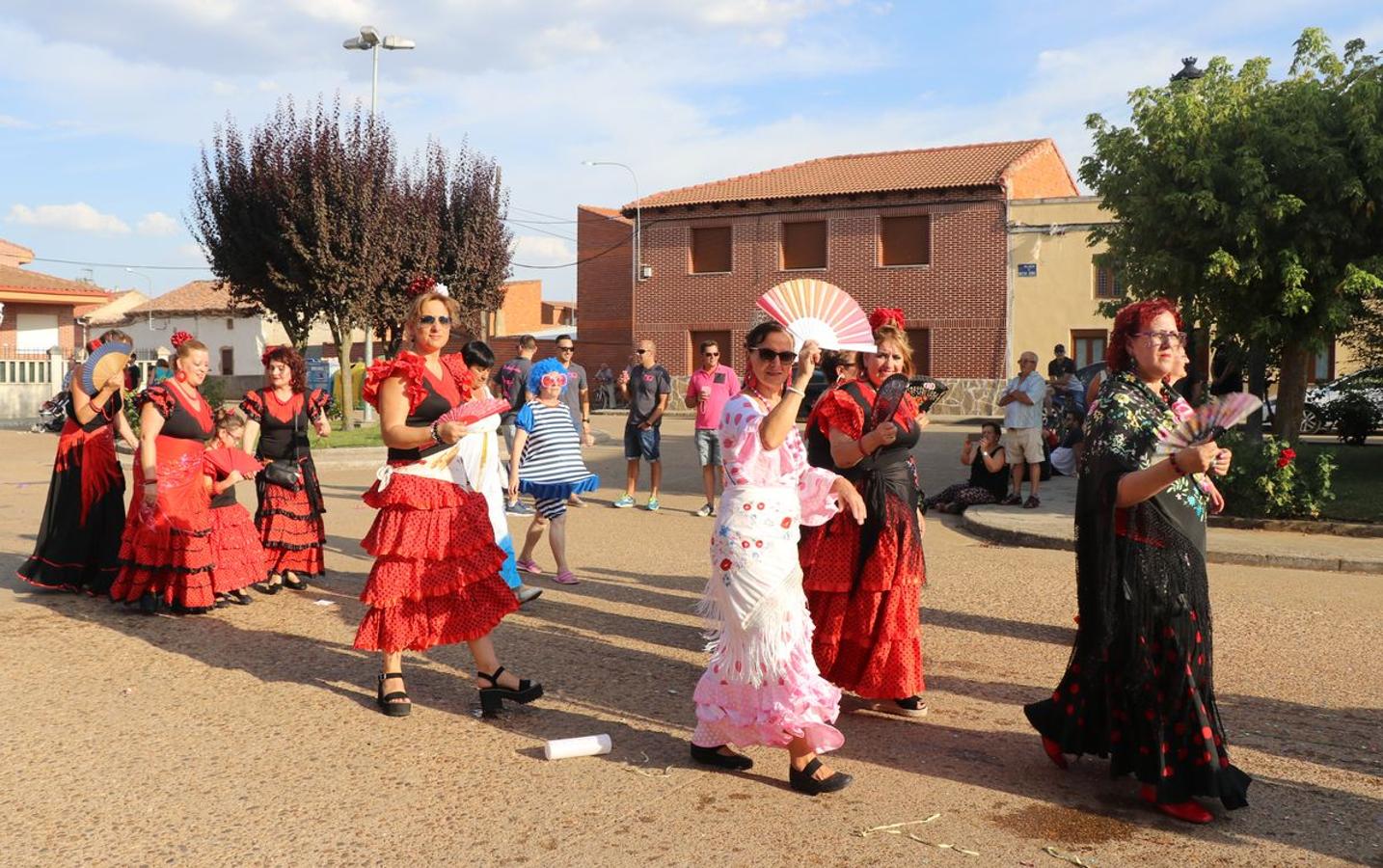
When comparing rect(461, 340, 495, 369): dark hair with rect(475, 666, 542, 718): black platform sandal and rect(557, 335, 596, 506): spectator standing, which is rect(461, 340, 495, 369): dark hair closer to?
rect(475, 666, 542, 718): black platform sandal

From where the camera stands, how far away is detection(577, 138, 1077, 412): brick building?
33625mm

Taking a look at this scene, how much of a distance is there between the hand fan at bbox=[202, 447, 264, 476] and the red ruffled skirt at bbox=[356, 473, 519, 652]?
9.39 ft

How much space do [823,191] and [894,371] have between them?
101 ft

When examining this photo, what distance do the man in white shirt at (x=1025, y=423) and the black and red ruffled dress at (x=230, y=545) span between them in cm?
780

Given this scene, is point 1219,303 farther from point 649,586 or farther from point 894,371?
point 894,371

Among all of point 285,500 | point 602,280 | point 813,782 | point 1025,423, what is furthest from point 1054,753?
point 602,280

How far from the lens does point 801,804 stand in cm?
414

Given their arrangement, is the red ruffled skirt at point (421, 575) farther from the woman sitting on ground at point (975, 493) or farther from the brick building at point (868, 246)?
the brick building at point (868, 246)

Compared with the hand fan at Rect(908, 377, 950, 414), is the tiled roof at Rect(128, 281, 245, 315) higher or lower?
higher

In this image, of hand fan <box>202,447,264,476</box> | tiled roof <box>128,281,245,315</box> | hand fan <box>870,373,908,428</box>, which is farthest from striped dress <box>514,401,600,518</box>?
tiled roof <box>128,281,245,315</box>

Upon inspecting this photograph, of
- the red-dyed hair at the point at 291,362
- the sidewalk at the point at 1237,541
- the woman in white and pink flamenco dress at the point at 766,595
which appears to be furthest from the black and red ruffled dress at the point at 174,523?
the sidewalk at the point at 1237,541

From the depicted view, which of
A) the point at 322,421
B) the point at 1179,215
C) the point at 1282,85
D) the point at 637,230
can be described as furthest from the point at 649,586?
the point at 637,230

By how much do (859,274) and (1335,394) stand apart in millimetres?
14420

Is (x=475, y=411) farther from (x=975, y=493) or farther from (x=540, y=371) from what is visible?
(x=975, y=493)
